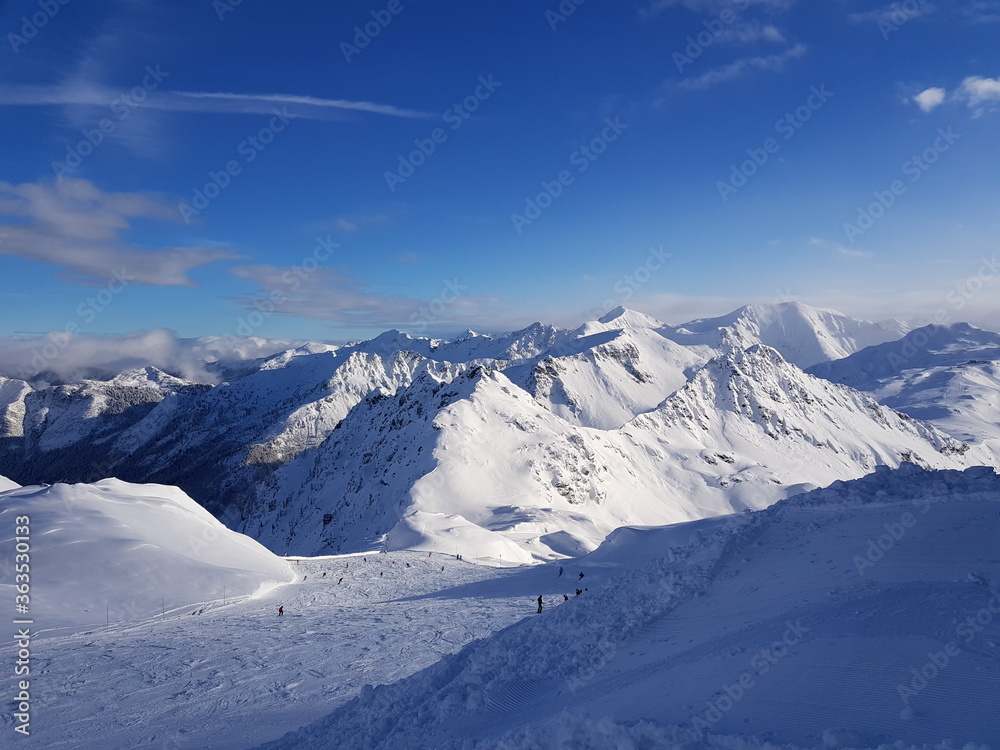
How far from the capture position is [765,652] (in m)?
9.12

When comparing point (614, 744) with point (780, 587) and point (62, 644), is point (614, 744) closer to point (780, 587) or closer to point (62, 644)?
point (780, 587)

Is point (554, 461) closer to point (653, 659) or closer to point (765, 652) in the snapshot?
point (653, 659)

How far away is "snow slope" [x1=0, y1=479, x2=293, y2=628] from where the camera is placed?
21.9m

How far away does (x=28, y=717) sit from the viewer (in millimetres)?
12906

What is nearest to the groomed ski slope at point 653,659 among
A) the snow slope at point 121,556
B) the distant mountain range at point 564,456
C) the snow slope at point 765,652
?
the snow slope at point 765,652

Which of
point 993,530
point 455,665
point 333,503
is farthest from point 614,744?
point 333,503

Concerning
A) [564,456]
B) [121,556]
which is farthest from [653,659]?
[564,456]

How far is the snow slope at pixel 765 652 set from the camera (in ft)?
24.1

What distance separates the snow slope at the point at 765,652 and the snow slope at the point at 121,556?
1573cm

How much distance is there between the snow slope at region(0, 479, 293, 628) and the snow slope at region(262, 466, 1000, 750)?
51.6 feet

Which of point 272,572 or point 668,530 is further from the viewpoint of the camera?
point 668,530

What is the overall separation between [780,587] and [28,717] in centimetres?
1699

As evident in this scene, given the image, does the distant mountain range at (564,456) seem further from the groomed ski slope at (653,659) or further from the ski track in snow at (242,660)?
the groomed ski slope at (653,659)

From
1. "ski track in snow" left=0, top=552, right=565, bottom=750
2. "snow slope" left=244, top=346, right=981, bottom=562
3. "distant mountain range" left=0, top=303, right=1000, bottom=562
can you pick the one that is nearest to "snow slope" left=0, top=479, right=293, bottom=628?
"ski track in snow" left=0, top=552, right=565, bottom=750
